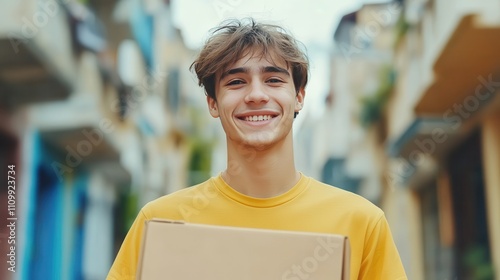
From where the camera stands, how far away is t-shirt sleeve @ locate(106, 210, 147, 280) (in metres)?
2.01

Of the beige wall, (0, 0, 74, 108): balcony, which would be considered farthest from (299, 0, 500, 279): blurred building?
(0, 0, 74, 108): balcony

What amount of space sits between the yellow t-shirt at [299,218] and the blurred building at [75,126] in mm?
3456

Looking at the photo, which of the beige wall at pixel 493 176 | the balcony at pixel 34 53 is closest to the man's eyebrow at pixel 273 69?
the balcony at pixel 34 53

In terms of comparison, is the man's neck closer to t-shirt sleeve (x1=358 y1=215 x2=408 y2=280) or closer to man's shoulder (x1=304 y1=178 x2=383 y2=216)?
man's shoulder (x1=304 y1=178 x2=383 y2=216)

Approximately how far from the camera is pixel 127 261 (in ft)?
6.66

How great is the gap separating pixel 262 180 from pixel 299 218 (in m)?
0.16

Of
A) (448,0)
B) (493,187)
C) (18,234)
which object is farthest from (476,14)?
(18,234)

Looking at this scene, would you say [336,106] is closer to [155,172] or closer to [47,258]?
[155,172]

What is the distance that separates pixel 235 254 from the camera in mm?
1720

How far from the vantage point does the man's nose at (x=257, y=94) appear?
2.03m

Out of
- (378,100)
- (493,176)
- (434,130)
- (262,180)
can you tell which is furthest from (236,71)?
(378,100)

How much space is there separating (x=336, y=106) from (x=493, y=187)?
12.6 meters

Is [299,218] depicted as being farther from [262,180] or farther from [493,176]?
[493,176]

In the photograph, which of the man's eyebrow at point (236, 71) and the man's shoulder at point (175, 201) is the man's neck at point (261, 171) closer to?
the man's shoulder at point (175, 201)
